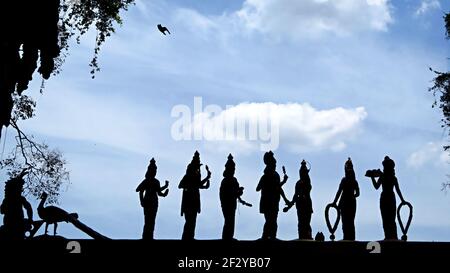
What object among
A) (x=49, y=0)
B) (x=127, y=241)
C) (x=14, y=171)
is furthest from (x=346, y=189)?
(x=14, y=171)

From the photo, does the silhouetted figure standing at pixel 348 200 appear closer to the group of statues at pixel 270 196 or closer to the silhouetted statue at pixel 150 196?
the group of statues at pixel 270 196

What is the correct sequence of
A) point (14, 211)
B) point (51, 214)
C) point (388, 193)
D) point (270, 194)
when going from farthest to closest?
point (51, 214) < point (14, 211) < point (270, 194) < point (388, 193)

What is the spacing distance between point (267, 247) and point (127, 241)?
8.69 feet

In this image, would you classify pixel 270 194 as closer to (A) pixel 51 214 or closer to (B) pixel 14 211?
(A) pixel 51 214

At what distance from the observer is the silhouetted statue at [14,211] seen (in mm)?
13398

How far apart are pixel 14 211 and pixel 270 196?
241 inches

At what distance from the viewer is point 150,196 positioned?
1366cm

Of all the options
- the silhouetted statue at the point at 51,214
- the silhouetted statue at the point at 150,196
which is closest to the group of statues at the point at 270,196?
the silhouetted statue at the point at 150,196

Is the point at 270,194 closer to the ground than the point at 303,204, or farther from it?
farther from it

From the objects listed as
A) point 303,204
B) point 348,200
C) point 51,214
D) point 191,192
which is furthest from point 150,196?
point 348,200

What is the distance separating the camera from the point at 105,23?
2327 centimetres
